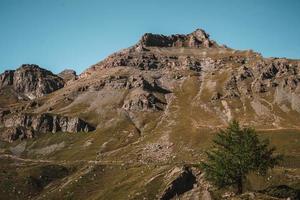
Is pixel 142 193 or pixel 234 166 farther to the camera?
pixel 142 193

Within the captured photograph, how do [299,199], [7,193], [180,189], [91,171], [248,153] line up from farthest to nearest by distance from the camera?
[91,171]
[7,193]
[180,189]
[248,153]
[299,199]

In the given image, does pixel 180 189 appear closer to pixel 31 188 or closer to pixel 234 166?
pixel 234 166

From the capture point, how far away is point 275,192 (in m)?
74.9

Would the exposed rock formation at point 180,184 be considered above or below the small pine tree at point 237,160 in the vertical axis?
below

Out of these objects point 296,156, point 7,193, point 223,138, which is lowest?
point 7,193

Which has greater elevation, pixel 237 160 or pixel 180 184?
pixel 237 160

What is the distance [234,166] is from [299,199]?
12.9 metres

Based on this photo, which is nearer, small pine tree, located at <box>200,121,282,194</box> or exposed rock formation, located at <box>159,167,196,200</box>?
small pine tree, located at <box>200,121,282,194</box>

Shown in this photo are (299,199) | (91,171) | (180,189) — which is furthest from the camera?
(91,171)

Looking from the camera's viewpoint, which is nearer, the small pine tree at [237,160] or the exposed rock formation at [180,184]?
the small pine tree at [237,160]

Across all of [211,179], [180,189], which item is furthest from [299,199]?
[180,189]

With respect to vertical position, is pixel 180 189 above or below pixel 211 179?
below

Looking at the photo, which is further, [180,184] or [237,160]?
[180,184]

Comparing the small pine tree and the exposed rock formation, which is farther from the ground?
the small pine tree
